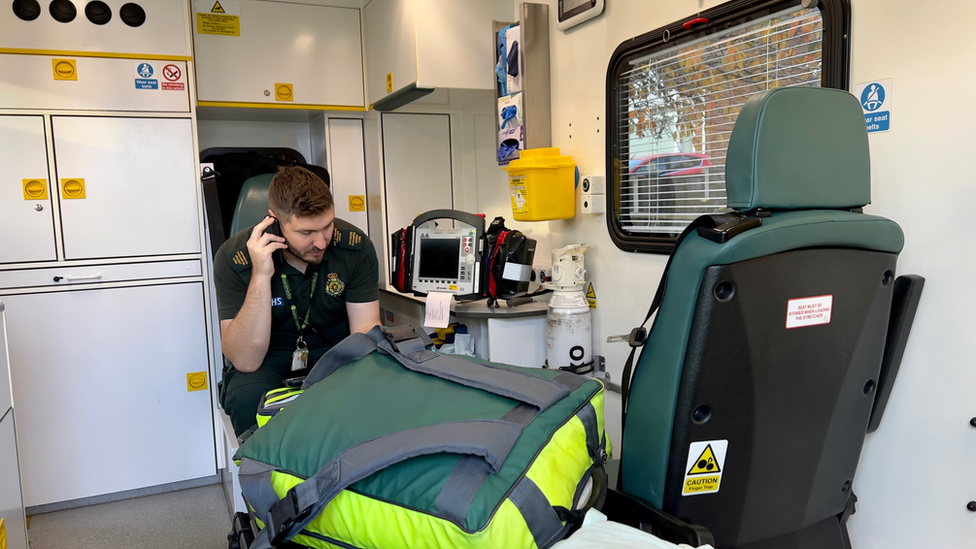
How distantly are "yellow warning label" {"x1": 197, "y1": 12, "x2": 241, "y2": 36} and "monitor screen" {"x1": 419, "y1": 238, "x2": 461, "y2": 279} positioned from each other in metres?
1.66

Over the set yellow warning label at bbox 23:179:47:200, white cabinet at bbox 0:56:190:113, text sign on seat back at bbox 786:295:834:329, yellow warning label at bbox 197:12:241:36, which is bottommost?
text sign on seat back at bbox 786:295:834:329

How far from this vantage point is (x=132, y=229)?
10.9 feet

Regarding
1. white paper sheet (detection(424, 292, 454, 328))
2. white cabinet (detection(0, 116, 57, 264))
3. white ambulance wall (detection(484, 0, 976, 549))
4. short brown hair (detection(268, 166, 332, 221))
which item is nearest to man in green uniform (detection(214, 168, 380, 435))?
short brown hair (detection(268, 166, 332, 221))

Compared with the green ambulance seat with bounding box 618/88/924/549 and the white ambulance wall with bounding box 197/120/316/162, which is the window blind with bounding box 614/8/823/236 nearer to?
the green ambulance seat with bounding box 618/88/924/549

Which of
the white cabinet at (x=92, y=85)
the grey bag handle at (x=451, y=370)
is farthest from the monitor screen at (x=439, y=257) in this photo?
the grey bag handle at (x=451, y=370)

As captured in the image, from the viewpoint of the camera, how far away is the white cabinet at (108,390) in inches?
126

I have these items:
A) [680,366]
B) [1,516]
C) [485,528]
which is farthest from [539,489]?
[1,516]

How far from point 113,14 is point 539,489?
3291mm

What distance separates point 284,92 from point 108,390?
184 centimetres

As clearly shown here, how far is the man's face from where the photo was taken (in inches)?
91.6

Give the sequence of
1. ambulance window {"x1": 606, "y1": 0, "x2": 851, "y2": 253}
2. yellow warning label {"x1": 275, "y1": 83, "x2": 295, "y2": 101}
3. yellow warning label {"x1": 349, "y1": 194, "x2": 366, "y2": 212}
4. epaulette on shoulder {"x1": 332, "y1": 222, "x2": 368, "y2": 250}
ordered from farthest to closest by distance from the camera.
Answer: yellow warning label {"x1": 349, "y1": 194, "x2": 366, "y2": 212} → yellow warning label {"x1": 275, "y1": 83, "x2": 295, "y2": 101} → epaulette on shoulder {"x1": 332, "y1": 222, "x2": 368, "y2": 250} → ambulance window {"x1": 606, "y1": 0, "x2": 851, "y2": 253}

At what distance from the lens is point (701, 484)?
47.9 inches

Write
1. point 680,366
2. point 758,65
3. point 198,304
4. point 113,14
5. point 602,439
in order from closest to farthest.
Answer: point 680,366, point 602,439, point 758,65, point 113,14, point 198,304

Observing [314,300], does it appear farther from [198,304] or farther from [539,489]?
[539,489]
